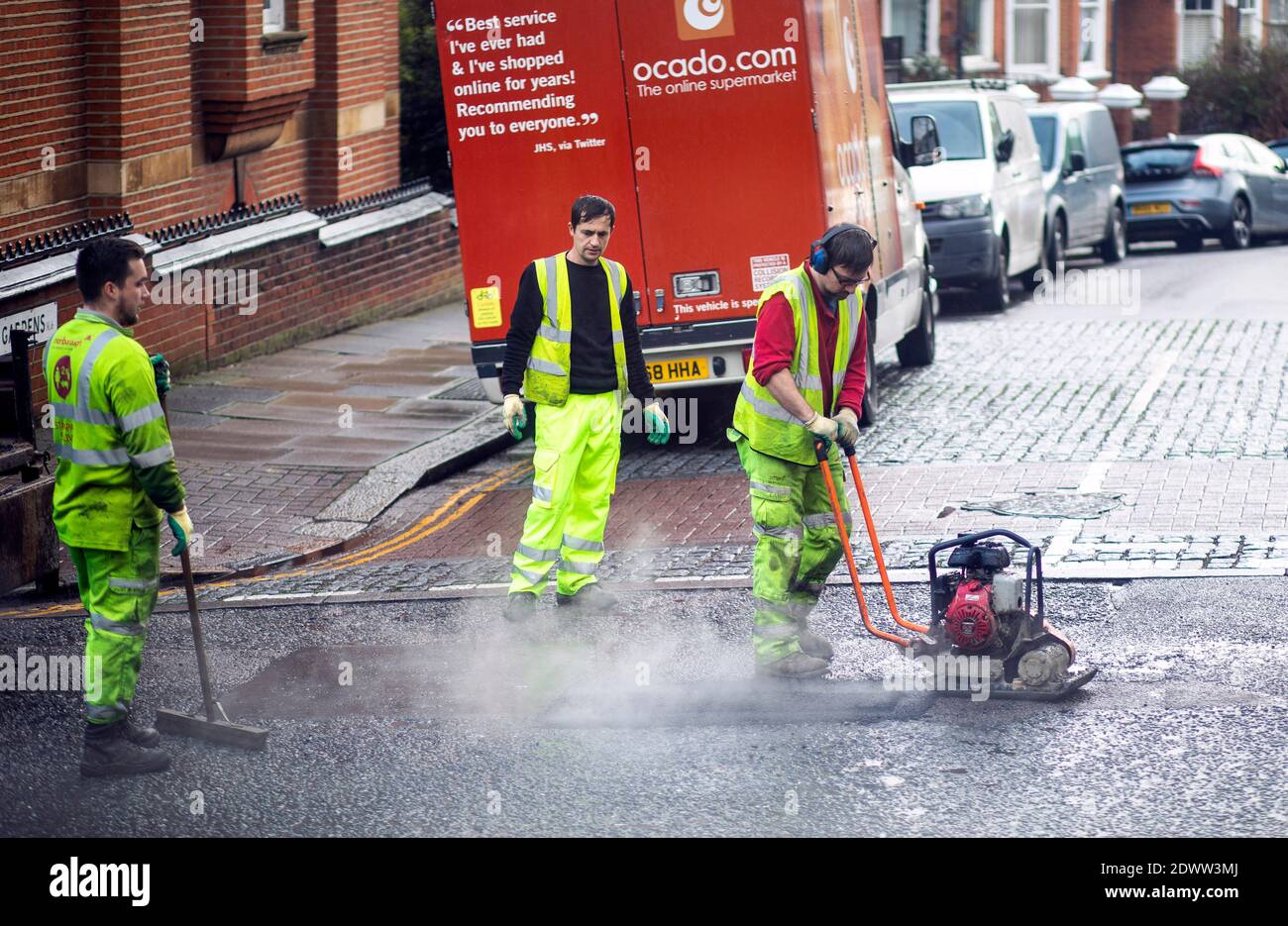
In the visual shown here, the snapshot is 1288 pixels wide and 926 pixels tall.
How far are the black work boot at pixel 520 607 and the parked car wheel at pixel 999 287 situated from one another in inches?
435

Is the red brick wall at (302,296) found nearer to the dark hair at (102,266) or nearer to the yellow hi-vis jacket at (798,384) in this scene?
the dark hair at (102,266)

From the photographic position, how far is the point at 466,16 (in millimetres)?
11188

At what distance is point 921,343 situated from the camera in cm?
1492

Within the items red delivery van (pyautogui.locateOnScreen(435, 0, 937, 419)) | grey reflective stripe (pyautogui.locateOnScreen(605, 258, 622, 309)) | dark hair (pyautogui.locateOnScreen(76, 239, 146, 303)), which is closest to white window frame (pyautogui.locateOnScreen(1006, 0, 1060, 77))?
red delivery van (pyautogui.locateOnScreen(435, 0, 937, 419))

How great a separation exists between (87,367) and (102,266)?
344mm

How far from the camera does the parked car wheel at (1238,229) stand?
25047 mm

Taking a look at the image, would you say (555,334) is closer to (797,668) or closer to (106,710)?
(797,668)

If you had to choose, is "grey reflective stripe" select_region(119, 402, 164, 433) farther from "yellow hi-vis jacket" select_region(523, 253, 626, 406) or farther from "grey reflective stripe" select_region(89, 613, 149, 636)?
"yellow hi-vis jacket" select_region(523, 253, 626, 406)

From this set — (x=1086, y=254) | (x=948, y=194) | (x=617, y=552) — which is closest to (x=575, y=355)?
(x=617, y=552)

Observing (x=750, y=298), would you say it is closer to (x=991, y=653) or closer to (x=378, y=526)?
(x=378, y=526)

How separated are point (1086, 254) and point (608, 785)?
20.8 m

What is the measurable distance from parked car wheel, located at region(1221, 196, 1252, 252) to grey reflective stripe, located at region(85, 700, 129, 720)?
21383 mm

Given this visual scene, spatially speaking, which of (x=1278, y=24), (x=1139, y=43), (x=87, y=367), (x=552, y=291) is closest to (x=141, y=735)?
(x=87, y=367)

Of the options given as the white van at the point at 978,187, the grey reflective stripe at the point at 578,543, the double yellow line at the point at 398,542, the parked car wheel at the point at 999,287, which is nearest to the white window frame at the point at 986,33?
the white van at the point at 978,187
